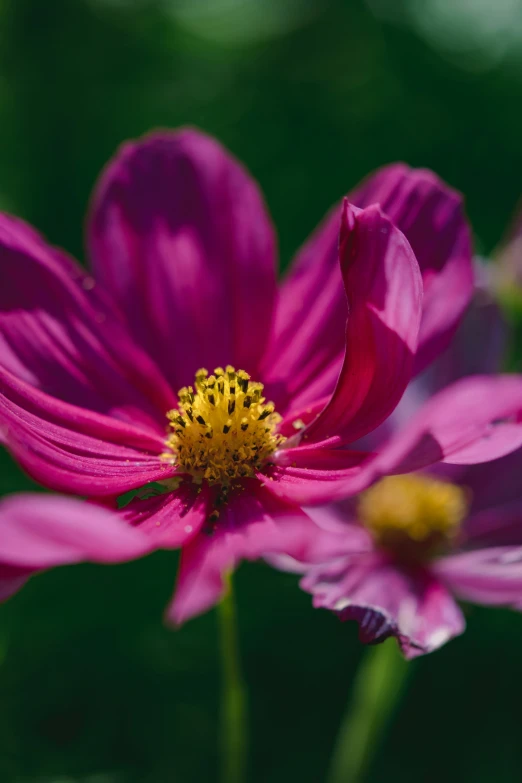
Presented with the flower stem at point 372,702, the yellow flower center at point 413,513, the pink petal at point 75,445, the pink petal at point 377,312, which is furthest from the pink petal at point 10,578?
the yellow flower center at point 413,513

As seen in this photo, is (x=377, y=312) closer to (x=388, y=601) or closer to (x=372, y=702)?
(x=388, y=601)

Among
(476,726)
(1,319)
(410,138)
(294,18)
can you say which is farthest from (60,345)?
(294,18)

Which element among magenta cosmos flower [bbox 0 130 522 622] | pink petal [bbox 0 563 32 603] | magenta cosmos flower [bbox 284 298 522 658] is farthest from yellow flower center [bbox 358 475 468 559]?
pink petal [bbox 0 563 32 603]

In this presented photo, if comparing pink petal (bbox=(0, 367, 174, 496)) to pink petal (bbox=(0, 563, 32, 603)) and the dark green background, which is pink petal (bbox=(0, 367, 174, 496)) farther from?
the dark green background

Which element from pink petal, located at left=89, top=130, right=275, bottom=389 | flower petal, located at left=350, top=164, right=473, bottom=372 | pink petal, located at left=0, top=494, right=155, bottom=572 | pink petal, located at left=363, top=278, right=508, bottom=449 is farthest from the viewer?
pink petal, located at left=363, top=278, right=508, bottom=449

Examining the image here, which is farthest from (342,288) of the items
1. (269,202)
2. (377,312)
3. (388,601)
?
(269,202)
